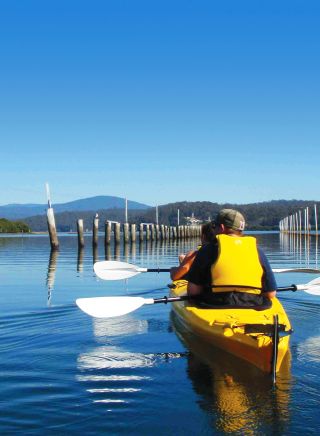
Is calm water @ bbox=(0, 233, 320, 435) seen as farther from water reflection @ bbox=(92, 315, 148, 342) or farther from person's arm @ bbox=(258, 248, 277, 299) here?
person's arm @ bbox=(258, 248, 277, 299)

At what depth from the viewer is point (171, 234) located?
63.5m

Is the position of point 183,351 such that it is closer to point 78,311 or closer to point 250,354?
point 250,354

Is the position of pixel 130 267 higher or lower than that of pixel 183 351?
higher

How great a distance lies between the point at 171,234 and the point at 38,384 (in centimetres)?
5803

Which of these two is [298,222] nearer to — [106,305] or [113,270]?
[113,270]

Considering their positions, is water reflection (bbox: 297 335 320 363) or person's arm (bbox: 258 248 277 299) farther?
person's arm (bbox: 258 248 277 299)

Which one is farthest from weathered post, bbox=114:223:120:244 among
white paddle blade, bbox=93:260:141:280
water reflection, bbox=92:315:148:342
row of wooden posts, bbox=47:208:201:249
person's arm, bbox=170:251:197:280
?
water reflection, bbox=92:315:148:342

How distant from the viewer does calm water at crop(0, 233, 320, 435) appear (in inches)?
176

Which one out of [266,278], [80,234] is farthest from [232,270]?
[80,234]

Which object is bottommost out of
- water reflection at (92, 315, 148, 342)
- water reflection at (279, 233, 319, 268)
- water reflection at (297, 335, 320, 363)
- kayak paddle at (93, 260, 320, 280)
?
water reflection at (297, 335, 320, 363)

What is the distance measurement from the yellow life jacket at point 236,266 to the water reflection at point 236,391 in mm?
851

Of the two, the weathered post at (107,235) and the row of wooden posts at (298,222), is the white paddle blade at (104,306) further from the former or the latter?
the row of wooden posts at (298,222)

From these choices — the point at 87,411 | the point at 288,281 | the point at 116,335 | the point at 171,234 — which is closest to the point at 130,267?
the point at 116,335

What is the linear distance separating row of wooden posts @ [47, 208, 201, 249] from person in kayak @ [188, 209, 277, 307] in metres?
26.7
